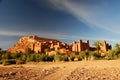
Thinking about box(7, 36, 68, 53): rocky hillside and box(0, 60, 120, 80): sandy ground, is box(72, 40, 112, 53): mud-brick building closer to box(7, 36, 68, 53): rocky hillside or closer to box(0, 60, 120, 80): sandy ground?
box(7, 36, 68, 53): rocky hillside

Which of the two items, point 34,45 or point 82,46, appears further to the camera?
point 34,45

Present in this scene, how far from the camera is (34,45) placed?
80.7 m

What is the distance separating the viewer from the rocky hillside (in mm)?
76688

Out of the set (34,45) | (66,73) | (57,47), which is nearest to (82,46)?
(57,47)

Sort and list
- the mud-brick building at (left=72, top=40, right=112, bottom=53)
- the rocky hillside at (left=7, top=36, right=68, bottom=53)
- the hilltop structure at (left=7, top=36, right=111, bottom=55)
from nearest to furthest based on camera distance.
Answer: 1. the hilltop structure at (left=7, top=36, right=111, bottom=55)
2. the mud-brick building at (left=72, top=40, right=112, bottom=53)
3. the rocky hillside at (left=7, top=36, right=68, bottom=53)

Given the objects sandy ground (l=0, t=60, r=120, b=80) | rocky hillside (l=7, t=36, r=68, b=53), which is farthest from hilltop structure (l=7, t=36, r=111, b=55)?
sandy ground (l=0, t=60, r=120, b=80)

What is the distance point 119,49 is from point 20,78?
41.5 metres

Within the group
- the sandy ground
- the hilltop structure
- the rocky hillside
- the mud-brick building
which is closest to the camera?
the sandy ground

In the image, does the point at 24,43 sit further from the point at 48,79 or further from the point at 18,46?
the point at 48,79

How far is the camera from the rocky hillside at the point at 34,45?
76.7 metres

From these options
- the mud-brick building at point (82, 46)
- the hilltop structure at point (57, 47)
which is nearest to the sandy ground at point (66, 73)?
the hilltop structure at point (57, 47)

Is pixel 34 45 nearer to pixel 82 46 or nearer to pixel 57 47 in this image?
pixel 57 47

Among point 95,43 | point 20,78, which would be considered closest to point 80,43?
point 95,43

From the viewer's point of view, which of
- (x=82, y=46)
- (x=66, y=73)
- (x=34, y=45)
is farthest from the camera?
(x=34, y=45)
